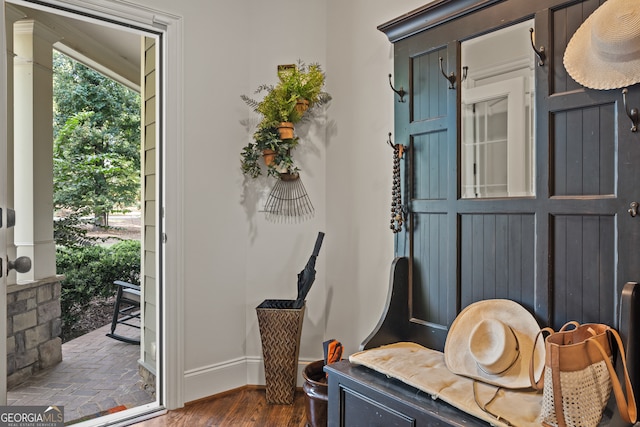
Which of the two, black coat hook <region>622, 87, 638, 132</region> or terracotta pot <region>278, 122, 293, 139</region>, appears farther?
terracotta pot <region>278, 122, 293, 139</region>

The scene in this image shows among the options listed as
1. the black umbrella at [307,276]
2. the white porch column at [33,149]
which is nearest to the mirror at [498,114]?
the black umbrella at [307,276]

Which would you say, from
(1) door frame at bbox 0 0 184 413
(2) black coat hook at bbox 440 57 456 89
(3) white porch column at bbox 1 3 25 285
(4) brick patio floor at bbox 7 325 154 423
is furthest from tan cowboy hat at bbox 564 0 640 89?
(3) white porch column at bbox 1 3 25 285

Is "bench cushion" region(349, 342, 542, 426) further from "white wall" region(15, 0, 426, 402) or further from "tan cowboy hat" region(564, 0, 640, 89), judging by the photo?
"tan cowboy hat" region(564, 0, 640, 89)

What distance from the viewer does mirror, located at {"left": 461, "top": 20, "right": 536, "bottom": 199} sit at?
4.88ft

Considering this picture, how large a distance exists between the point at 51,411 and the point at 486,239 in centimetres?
225

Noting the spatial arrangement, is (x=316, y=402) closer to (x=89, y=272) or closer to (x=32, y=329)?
(x=32, y=329)

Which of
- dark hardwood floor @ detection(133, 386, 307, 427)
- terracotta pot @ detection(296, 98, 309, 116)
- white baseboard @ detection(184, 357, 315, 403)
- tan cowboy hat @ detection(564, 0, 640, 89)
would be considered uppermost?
terracotta pot @ detection(296, 98, 309, 116)

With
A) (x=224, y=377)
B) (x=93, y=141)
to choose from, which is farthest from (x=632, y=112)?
(x=93, y=141)

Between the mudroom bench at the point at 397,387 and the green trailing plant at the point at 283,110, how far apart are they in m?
1.04

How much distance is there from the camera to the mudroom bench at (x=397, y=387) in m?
1.17

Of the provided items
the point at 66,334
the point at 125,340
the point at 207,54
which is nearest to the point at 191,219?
the point at 207,54

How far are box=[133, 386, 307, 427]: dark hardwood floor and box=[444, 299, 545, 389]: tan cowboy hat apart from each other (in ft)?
3.48

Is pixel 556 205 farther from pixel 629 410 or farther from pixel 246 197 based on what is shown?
pixel 246 197

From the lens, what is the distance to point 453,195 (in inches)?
66.5
